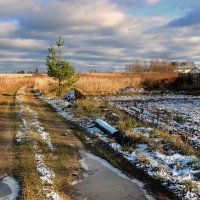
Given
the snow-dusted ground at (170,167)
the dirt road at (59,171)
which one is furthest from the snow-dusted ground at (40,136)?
the snow-dusted ground at (170,167)

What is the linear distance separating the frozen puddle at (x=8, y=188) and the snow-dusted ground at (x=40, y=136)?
19.6 inches

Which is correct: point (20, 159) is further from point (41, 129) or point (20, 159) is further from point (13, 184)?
point (41, 129)

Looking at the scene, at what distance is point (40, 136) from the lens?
12078 millimetres

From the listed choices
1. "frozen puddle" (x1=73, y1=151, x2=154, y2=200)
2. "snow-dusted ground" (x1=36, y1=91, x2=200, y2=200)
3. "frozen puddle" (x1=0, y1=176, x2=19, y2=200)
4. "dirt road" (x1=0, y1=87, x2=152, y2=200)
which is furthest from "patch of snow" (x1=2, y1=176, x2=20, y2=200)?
"snow-dusted ground" (x1=36, y1=91, x2=200, y2=200)

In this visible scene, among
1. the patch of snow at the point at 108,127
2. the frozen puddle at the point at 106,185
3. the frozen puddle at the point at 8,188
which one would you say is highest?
the patch of snow at the point at 108,127

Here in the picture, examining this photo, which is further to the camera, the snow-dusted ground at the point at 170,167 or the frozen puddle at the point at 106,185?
the snow-dusted ground at the point at 170,167

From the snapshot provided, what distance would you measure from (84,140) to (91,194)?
512 cm

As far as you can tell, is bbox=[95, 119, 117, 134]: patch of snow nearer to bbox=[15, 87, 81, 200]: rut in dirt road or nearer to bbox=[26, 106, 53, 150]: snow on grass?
bbox=[15, 87, 81, 200]: rut in dirt road

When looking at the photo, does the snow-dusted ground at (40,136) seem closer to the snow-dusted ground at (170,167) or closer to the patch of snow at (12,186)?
the patch of snow at (12,186)

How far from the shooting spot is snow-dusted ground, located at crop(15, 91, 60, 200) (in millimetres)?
6801

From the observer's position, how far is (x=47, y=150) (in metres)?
10.1

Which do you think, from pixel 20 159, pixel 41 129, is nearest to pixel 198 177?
pixel 20 159

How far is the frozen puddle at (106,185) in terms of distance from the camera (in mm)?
6543

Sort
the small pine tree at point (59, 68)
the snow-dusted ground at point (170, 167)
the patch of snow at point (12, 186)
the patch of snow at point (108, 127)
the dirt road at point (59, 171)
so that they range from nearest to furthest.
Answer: the patch of snow at point (12, 186)
the dirt road at point (59, 171)
the snow-dusted ground at point (170, 167)
the patch of snow at point (108, 127)
the small pine tree at point (59, 68)
